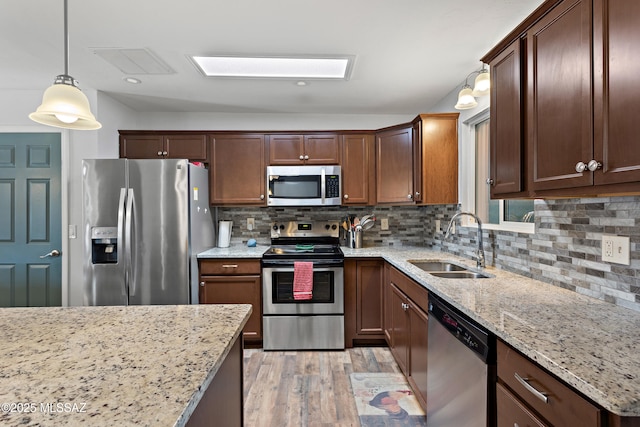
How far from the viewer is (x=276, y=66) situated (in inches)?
95.7

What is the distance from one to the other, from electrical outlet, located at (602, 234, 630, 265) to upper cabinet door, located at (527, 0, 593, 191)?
1.23ft

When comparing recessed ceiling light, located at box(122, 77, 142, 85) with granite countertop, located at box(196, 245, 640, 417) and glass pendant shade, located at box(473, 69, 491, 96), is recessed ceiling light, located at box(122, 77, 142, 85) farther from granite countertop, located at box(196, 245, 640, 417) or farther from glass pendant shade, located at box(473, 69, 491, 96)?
granite countertop, located at box(196, 245, 640, 417)

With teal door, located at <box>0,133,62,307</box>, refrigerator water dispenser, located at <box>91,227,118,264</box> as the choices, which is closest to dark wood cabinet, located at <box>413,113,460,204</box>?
refrigerator water dispenser, located at <box>91,227,118,264</box>

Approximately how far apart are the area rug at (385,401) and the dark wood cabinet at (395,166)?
157 cm

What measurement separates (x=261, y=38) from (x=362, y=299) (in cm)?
226

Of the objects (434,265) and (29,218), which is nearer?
(434,265)

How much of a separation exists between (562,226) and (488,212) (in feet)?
2.84

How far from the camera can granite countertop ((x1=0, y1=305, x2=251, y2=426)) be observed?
0.61 m

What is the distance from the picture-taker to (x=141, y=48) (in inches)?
82.2

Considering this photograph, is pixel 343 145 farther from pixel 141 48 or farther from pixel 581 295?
pixel 581 295

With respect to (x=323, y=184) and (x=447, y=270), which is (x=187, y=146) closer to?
(x=323, y=184)

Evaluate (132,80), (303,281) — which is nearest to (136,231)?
(132,80)

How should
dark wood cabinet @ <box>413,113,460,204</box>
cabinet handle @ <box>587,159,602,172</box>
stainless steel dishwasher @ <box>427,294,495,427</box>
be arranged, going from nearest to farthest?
cabinet handle @ <box>587,159,602,172</box>
stainless steel dishwasher @ <box>427,294,495,427</box>
dark wood cabinet @ <box>413,113,460,204</box>

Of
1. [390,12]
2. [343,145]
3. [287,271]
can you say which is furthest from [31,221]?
[390,12]
